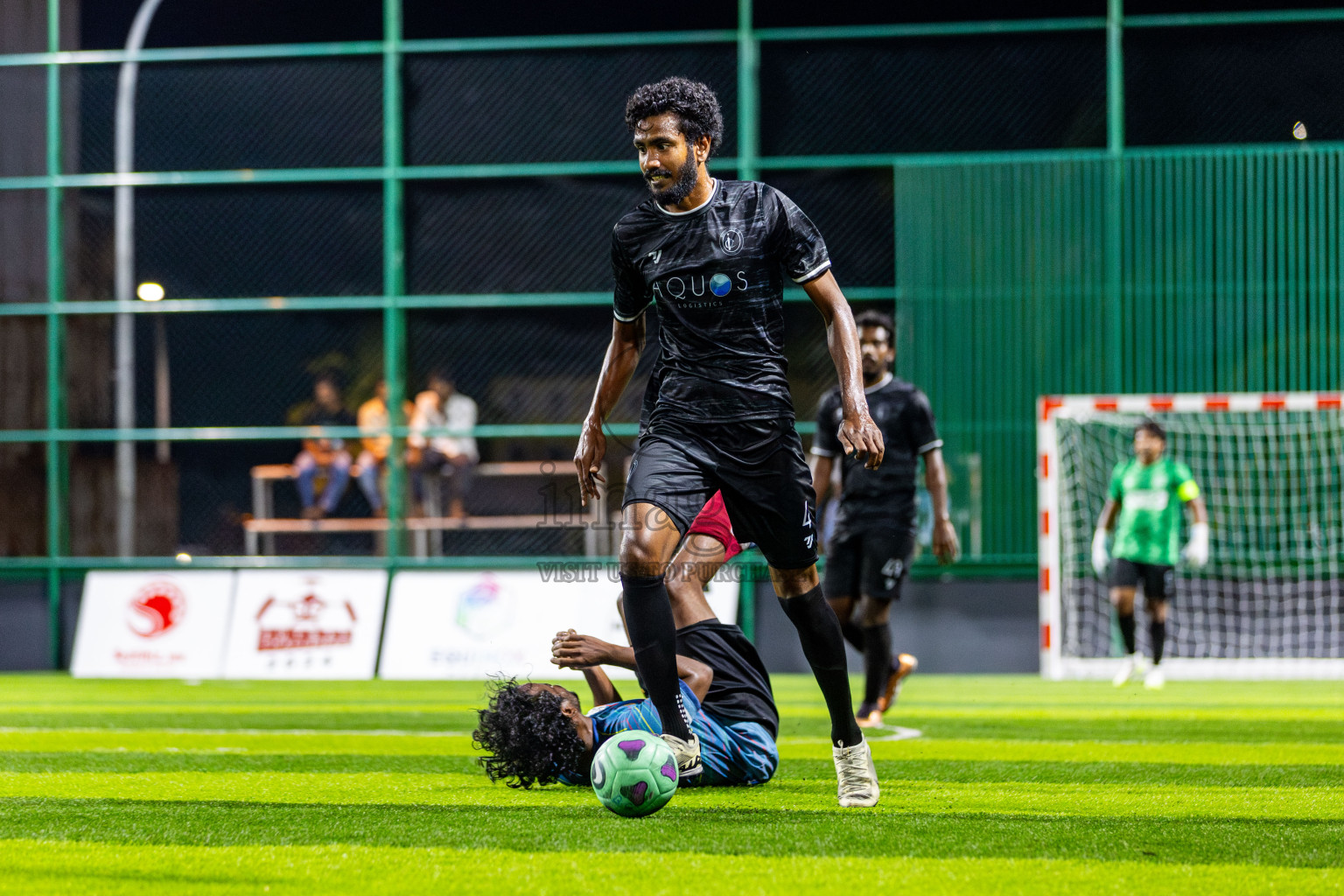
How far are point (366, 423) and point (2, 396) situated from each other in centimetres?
387

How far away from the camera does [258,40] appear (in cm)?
1641

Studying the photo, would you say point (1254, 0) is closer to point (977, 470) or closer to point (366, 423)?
point (977, 470)

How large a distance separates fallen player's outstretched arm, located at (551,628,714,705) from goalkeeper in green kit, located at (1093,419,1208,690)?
7.44m

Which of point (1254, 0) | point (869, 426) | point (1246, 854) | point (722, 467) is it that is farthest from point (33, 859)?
point (1254, 0)

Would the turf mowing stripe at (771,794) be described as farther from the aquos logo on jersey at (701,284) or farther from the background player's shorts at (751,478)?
the aquos logo on jersey at (701,284)

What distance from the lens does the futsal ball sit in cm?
486

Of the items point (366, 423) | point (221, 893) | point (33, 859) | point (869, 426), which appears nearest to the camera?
point (221, 893)

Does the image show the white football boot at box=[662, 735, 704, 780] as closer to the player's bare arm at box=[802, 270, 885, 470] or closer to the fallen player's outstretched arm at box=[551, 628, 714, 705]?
the fallen player's outstretched arm at box=[551, 628, 714, 705]

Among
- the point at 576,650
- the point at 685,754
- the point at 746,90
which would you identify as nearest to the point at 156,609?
the point at 746,90

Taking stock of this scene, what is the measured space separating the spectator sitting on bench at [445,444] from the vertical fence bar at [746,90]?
3.76m

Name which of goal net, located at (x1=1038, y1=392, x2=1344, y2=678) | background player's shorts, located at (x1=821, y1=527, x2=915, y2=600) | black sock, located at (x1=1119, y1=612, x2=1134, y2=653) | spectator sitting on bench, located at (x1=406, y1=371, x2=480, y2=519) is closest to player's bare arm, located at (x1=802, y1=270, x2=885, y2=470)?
background player's shorts, located at (x1=821, y1=527, x2=915, y2=600)

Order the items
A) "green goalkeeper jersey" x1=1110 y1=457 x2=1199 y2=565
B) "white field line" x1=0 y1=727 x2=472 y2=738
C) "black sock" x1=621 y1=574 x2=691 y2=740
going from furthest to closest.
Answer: "green goalkeeper jersey" x1=1110 y1=457 x2=1199 y2=565, "white field line" x1=0 y1=727 x2=472 y2=738, "black sock" x1=621 y1=574 x2=691 y2=740

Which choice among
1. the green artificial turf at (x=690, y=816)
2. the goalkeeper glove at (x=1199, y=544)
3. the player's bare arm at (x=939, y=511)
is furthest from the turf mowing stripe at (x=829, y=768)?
the goalkeeper glove at (x=1199, y=544)

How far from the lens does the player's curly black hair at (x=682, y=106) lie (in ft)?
16.8
